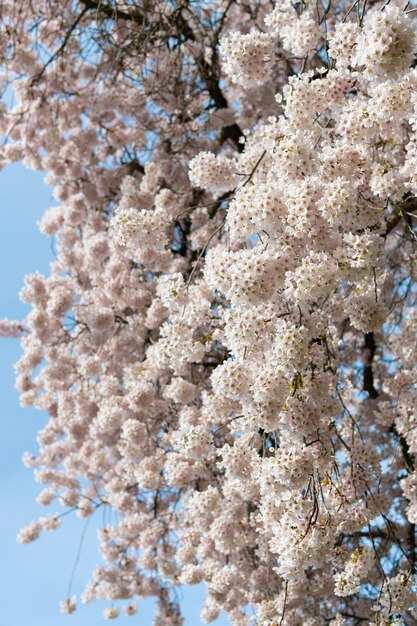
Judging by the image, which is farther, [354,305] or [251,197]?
[354,305]

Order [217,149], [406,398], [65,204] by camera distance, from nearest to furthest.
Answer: [406,398]
[217,149]
[65,204]

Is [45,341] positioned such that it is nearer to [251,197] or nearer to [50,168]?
[50,168]

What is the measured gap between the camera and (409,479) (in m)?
4.05

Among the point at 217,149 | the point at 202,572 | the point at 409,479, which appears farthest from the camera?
the point at 217,149

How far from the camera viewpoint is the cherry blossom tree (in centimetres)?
280

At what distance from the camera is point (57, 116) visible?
22.7 ft

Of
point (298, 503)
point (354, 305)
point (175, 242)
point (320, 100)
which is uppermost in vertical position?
point (175, 242)

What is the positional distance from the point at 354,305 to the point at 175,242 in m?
3.54

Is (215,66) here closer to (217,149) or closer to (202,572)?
(217,149)

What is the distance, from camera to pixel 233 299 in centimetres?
266

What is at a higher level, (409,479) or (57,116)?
(57,116)

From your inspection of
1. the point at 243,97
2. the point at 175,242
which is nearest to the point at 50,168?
the point at 175,242

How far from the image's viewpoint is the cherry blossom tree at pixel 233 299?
2.80 metres

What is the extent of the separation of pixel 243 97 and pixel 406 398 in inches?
136
